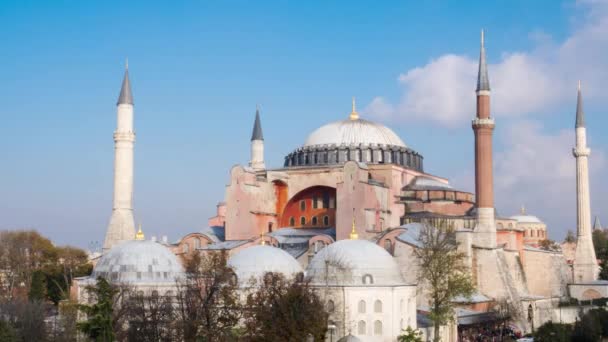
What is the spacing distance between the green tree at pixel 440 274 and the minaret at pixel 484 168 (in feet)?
9.77

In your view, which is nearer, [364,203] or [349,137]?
[364,203]

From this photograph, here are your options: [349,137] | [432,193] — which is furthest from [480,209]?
[349,137]

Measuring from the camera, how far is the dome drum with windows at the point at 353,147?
3638cm

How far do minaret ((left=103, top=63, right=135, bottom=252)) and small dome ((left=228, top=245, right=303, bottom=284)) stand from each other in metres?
7.55

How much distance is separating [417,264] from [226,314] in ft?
30.2

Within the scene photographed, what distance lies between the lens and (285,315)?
21.3 meters

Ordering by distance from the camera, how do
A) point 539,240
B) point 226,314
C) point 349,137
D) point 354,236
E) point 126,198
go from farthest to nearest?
1. point 539,240
2. point 349,137
3. point 126,198
4. point 354,236
5. point 226,314

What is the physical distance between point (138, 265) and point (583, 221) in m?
23.8

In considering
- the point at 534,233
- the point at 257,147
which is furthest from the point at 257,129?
the point at 534,233

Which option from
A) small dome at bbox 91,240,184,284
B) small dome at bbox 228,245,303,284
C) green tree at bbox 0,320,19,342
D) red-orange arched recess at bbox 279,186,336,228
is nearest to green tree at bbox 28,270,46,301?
small dome at bbox 91,240,184,284

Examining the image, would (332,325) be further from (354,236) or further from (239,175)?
(239,175)

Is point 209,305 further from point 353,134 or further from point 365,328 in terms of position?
point 353,134

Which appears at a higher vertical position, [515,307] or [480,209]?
[480,209]

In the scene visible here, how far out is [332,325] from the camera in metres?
24.5
